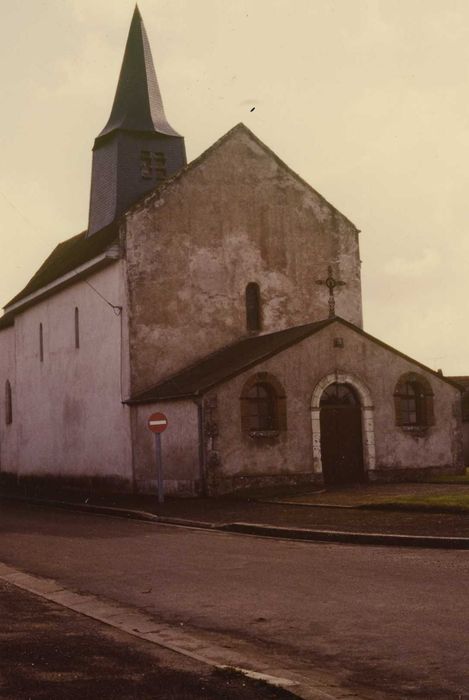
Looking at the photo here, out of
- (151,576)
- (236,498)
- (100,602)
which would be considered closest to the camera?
(100,602)

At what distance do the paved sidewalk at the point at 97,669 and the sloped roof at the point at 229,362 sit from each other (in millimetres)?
17244

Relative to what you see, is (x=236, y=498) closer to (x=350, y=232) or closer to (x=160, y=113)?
(x=350, y=232)

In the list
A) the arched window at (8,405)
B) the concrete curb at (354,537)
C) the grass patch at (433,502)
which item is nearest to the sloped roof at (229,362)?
the grass patch at (433,502)

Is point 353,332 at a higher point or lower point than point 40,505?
higher

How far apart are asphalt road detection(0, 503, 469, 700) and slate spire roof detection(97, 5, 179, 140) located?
20906 millimetres

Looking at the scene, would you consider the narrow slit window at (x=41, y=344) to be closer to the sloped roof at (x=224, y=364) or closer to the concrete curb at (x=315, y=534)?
the sloped roof at (x=224, y=364)

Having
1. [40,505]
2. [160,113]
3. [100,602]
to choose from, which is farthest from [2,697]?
[160,113]

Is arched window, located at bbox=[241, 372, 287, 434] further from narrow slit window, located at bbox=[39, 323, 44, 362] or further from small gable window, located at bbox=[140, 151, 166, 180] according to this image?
narrow slit window, located at bbox=[39, 323, 44, 362]

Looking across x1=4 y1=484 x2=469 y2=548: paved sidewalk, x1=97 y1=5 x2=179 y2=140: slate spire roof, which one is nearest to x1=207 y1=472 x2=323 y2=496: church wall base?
x1=4 y1=484 x2=469 y2=548: paved sidewalk

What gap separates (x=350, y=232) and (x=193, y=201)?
6.27 metres

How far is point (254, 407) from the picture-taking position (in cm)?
2620

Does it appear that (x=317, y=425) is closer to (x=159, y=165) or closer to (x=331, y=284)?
(x=331, y=284)

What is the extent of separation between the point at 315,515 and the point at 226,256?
14.2 meters

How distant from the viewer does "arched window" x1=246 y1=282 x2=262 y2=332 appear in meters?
31.3
